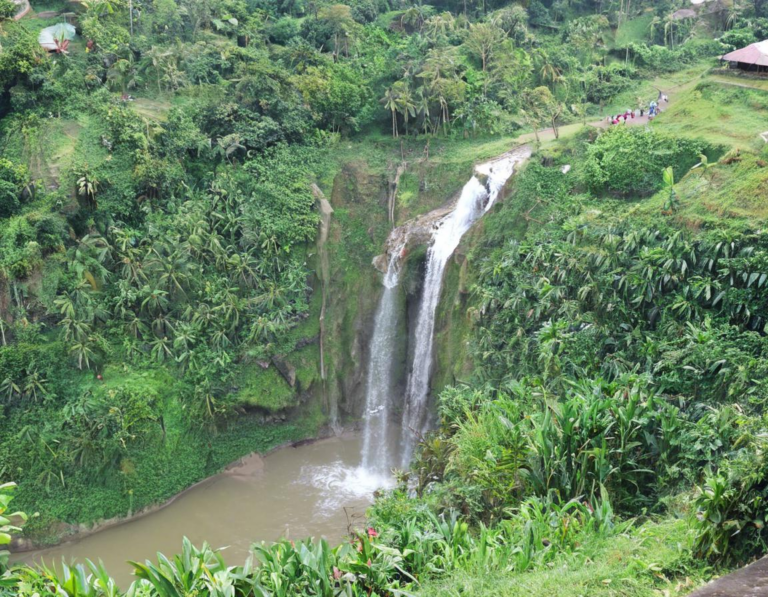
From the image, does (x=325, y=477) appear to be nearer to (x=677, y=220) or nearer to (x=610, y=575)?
(x=677, y=220)

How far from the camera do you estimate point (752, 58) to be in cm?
2727

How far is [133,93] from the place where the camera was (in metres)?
32.6

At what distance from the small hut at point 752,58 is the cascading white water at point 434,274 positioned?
961 centimetres

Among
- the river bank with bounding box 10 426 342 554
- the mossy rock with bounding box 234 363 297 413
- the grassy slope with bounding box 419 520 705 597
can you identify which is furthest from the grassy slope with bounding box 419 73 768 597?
the river bank with bounding box 10 426 342 554

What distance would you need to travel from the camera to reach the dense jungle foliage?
11.6 meters

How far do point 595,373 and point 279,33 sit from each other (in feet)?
95.2

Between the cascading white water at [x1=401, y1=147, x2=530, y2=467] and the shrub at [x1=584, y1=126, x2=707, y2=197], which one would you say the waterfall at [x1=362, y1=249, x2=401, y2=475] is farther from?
the shrub at [x1=584, y1=126, x2=707, y2=197]

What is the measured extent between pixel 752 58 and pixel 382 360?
19643mm

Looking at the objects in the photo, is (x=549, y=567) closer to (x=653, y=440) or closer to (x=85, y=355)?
(x=653, y=440)

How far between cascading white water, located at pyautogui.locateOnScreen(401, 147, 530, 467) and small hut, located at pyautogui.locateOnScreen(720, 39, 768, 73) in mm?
9608

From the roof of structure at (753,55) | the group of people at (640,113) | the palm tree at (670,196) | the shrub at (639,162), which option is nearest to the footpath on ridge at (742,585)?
the palm tree at (670,196)

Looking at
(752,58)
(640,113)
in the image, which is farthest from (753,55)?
(640,113)

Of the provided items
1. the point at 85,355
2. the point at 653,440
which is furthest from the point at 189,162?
the point at 653,440

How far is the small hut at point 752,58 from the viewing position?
2705cm
